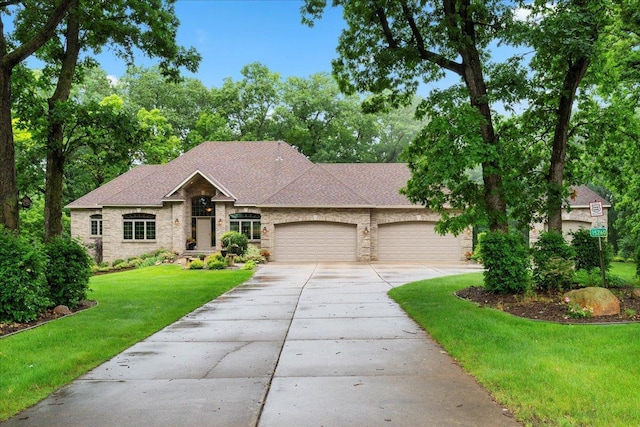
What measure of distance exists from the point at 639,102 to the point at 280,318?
1580cm

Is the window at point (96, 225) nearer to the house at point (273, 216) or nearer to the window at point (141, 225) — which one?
the house at point (273, 216)

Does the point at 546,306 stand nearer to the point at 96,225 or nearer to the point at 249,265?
the point at 249,265

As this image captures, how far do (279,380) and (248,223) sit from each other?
22099 millimetres

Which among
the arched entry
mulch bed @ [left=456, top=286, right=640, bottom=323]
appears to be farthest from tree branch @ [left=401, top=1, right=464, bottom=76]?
the arched entry

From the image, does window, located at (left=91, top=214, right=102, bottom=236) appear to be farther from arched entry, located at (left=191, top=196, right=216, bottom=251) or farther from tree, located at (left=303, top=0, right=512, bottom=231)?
tree, located at (left=303, top=0, right=512, bottom=231)

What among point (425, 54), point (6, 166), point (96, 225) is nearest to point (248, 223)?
point (96, 225)

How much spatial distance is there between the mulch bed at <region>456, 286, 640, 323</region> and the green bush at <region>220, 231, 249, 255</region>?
14775mm

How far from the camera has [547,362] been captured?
6102 mm

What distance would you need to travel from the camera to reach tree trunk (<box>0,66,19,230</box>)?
35.3 ft

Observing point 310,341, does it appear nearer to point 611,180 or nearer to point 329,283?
point 329,283

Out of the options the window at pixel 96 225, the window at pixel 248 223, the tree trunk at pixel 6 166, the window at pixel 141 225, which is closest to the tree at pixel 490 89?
the tree trunk at pixel 6 166

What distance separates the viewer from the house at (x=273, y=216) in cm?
2659

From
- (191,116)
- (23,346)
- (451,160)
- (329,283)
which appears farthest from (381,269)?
(191,116)

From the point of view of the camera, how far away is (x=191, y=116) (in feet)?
150
